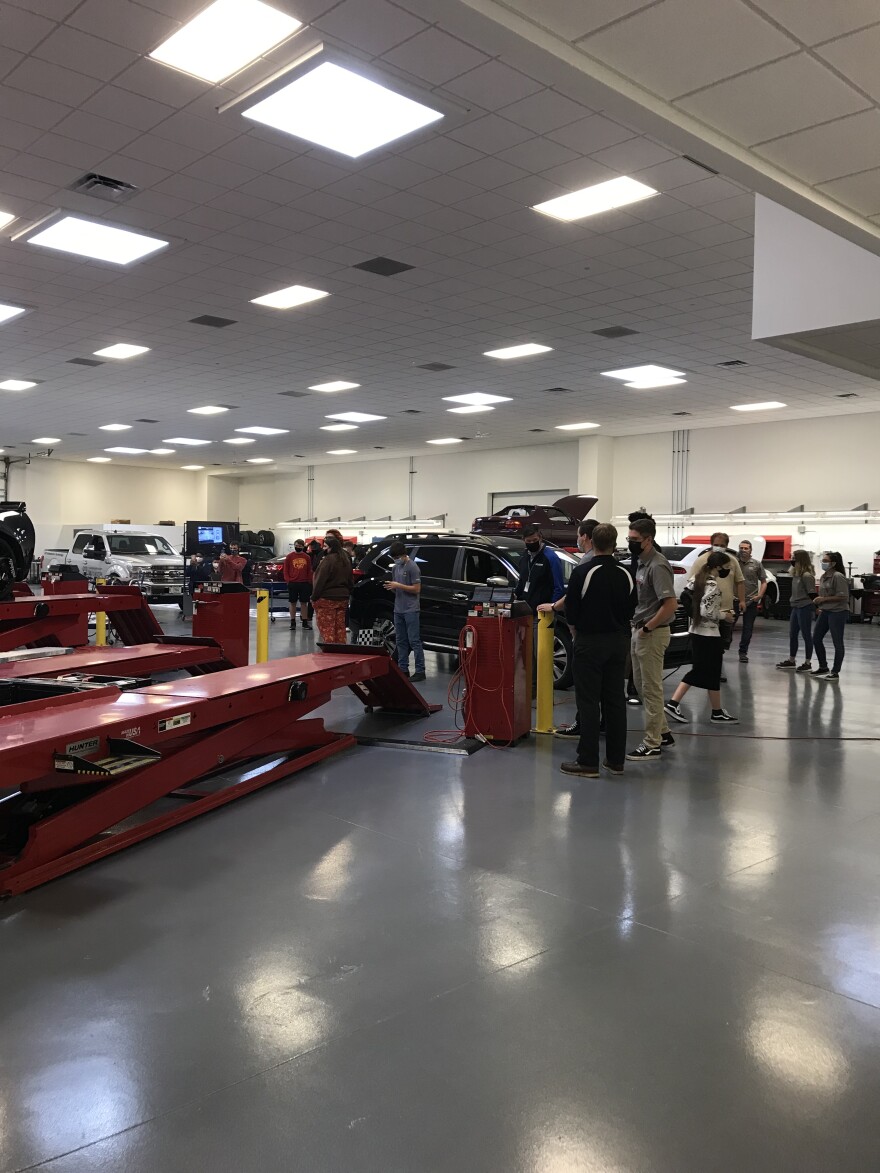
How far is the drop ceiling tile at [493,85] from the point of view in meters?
5.61

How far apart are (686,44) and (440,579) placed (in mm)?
6885

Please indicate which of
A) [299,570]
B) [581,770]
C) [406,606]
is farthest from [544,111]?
[299,570]

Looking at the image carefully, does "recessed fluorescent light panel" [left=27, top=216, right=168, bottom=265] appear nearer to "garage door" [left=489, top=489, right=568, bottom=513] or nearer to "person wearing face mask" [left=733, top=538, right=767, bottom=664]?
"person wearing face mask" [left=733, top=538, right=767, bottom=664]

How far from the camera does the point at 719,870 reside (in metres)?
4.25

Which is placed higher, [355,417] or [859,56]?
[355,417]

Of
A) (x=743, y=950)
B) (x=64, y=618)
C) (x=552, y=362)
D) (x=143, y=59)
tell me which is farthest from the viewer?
(x=552, y=362)

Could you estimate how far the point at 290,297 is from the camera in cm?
1094

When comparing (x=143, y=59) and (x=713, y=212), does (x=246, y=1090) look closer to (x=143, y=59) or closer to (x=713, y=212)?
(x=143, y=59)

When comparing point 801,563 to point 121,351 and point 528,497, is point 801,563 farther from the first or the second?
point 528,497

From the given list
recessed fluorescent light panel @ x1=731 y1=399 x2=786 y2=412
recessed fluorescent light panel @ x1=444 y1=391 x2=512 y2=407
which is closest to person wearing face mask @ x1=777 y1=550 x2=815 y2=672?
recessed fluorescent light panel @ x1=731 y1=399 x2=786 y2=412

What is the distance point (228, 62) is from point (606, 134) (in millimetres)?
2714

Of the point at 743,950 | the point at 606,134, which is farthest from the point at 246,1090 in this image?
the point at 606,134

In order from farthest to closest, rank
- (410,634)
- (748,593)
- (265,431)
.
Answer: (265,431) < (748,593) < (410,634)

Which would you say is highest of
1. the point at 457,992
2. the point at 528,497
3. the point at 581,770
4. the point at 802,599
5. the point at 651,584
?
the point at 528,497
